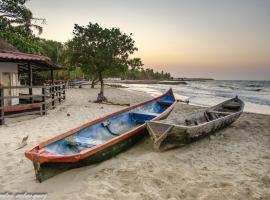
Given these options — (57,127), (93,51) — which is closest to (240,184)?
(57,127)

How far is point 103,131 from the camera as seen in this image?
6.90 meters

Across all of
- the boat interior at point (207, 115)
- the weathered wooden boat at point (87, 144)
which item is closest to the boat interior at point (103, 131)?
the weathered wooden boat at point (87, 144)

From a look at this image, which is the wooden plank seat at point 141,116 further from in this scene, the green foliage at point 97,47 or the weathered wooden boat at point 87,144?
the green foliage at point 97,47

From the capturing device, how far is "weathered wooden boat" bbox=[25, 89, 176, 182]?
14.8 feet

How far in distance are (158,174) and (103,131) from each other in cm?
229

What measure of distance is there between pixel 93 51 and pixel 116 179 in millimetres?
13552

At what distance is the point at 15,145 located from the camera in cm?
673

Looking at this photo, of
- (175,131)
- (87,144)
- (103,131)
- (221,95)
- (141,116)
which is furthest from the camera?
(221,95)

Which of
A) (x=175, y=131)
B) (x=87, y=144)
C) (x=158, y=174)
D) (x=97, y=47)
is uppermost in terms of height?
(x=97, y=47)

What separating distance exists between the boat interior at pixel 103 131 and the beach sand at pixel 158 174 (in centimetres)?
53

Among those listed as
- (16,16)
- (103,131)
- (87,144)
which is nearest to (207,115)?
(103,131)

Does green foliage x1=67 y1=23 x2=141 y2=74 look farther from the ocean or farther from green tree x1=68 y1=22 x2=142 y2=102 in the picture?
the ocean

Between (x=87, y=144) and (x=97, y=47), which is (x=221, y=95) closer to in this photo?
(x=97, y=47)

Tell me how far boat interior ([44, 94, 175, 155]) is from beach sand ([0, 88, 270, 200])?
0.53 metres
